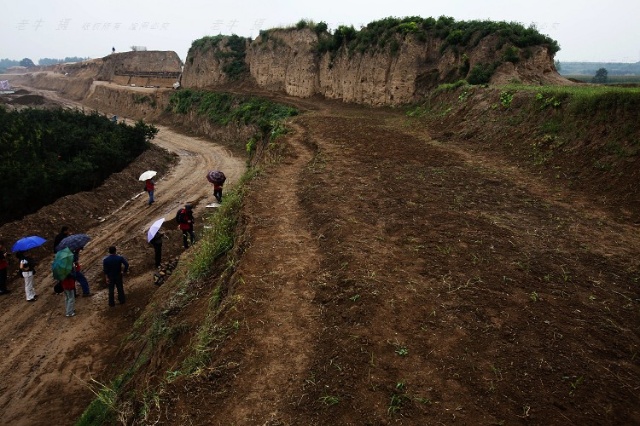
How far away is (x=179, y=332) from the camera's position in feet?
24.8

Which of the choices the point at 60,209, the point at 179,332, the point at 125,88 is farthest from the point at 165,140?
the point at 179,332

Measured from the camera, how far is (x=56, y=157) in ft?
71.5

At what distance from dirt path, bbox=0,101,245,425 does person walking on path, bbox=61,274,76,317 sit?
21 cm

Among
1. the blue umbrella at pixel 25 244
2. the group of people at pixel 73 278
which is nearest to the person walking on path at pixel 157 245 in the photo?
the group of people at pixel 73 278

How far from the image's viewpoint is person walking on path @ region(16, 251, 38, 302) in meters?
12.3

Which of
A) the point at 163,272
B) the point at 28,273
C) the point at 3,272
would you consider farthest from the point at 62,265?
the point at 3,272

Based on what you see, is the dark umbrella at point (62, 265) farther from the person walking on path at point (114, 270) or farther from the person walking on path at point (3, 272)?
the person walking on path at point (3, 272)

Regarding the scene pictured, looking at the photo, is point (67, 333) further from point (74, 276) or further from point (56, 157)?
point (56, 157)

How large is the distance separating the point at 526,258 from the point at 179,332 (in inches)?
257

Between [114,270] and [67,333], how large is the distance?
81.1 inches

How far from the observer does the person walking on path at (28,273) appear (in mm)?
12336

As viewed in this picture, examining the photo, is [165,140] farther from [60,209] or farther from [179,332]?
[179,332]

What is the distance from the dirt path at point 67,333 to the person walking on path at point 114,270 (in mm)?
369

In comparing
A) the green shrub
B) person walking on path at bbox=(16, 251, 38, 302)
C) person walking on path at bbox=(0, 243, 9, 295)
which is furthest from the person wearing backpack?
the green shrub
